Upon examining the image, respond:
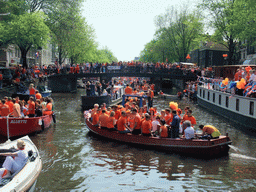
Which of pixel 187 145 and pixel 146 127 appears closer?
pixel 187 145

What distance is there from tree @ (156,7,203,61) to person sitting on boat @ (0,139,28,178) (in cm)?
5397

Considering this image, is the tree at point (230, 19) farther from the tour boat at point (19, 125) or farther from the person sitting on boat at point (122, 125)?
the tour boat at point (19, 125)

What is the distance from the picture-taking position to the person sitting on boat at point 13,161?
26.3 feet

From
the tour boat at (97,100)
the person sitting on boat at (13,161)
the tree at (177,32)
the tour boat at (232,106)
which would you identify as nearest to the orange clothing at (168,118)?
the person sitting on boat at (13,161)

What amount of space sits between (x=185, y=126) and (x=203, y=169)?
2.45 meters

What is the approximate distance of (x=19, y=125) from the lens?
16.1 metres

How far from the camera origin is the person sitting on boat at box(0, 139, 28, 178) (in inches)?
315

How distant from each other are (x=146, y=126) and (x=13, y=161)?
23.6 ft

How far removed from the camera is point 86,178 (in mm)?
10859

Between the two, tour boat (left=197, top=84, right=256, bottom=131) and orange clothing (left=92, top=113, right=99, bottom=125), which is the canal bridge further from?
orange clothing (left=92, top=113, right=99, bottom=125)

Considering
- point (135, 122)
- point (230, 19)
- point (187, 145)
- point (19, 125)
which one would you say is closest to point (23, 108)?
point (19, 125)

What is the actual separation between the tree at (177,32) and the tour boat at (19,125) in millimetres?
46968

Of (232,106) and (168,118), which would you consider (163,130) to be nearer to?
(168,118)

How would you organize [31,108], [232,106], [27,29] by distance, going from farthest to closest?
[27,29] → [232,106] → [31,108]
